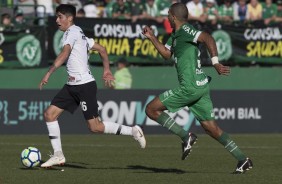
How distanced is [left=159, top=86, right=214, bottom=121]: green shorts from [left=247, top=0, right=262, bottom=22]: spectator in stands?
51.7 ft

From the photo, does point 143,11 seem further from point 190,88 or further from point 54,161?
point 190,88

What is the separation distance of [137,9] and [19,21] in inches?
143

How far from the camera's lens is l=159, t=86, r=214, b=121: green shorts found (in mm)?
13523

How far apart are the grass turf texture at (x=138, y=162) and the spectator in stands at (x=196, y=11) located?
564 cm

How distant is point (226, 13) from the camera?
2905 centimetres

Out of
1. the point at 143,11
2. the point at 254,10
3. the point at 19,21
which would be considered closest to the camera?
the point at 19,21

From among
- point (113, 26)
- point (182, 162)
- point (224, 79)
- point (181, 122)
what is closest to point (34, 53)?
point (113, 26)

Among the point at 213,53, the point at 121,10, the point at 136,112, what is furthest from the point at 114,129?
the point at 121,10

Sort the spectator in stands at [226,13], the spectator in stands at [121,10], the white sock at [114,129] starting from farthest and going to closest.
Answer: the spectator in stands at [226,13] → the spectator in stands at [121,10] → the white sock at [114,129]

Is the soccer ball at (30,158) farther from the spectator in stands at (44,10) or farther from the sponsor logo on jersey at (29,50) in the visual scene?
the spectator in stands at (44,10)

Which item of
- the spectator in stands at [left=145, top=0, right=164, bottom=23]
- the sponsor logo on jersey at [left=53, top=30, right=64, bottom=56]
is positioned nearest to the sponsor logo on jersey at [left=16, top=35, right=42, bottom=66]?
the sponsor logo on jersey at [left=53, top=30, right=64, bottom=56]


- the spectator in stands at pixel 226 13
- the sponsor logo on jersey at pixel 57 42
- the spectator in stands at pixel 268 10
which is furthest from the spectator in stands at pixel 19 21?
the spectator in stands at pixel 268 10

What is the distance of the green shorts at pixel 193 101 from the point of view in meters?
13.5

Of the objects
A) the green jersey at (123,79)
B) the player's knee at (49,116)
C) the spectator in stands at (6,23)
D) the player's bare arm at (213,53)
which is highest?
the player's bare arm at (213,53)
